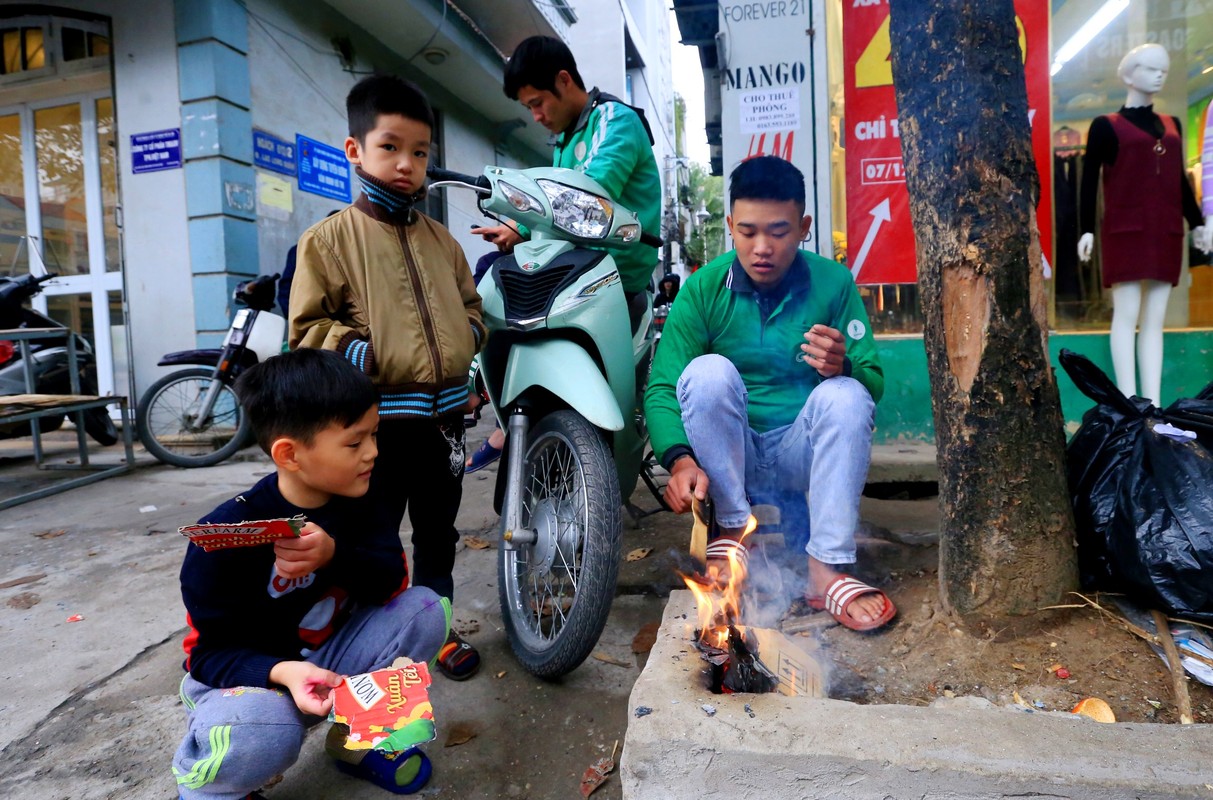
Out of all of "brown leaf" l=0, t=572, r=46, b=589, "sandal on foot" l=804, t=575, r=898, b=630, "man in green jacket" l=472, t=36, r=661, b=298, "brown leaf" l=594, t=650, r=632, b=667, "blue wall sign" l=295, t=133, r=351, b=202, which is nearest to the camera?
"sandal on foot" l=804, t=575, r=898, b=630

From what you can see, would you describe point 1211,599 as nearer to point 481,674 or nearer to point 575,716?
point 575,716

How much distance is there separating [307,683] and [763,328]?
165 cm

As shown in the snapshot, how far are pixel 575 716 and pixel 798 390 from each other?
3.97ft

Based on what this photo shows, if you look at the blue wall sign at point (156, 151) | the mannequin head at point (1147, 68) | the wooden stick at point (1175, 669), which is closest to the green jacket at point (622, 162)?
the wooden stick at point (1175, 669)

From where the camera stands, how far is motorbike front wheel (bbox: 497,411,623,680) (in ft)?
6.00

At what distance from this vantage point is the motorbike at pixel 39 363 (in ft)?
16.4

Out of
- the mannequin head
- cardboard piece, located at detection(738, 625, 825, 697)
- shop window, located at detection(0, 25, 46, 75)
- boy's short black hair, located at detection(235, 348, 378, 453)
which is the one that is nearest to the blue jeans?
cardboard piece, located at detection(738, 625, 825, 697)

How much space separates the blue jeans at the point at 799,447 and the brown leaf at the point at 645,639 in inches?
17.0

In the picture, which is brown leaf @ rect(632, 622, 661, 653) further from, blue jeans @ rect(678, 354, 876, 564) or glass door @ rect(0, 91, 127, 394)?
glass door @ rect(0, 91, 127, 394)

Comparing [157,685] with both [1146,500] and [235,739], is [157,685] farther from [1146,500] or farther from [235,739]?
[1146,500]

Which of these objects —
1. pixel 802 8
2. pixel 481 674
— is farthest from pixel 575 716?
pixel 802 8

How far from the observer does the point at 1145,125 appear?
398cm

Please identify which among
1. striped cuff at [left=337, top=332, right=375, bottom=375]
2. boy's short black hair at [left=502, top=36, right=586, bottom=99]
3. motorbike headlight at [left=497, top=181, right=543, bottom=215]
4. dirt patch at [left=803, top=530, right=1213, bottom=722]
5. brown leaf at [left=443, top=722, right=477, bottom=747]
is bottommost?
brown leaf at [left=443, top=722, right=477, bottom=747]

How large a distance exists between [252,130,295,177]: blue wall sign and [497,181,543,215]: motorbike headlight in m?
4.80
